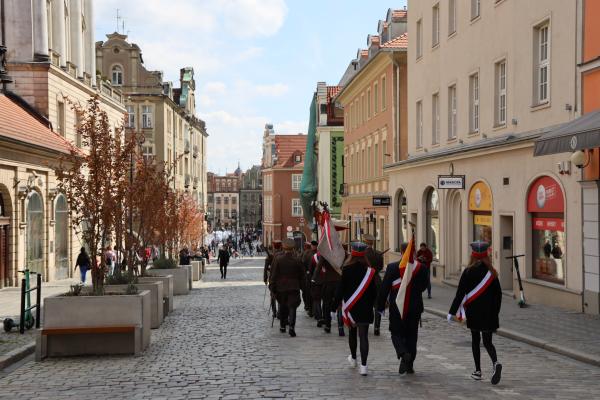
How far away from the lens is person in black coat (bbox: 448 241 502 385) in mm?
9523

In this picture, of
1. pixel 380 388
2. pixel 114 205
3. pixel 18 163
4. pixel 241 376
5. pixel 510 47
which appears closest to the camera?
pixel 380 388

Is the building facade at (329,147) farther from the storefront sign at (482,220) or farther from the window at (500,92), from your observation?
the window at (500,92)

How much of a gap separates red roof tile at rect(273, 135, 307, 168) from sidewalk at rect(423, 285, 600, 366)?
264 feet

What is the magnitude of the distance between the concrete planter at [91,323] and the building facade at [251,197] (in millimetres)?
161395

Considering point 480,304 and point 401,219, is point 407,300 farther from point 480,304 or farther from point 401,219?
point 401,219

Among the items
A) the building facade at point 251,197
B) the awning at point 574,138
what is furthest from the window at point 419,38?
the building facade at point 251,197

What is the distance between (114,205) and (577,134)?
7895 millimetres

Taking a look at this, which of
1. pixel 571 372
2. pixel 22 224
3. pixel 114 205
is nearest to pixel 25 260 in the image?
pixel 22 224

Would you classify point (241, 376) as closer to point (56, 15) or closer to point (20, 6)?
point (20, 6)

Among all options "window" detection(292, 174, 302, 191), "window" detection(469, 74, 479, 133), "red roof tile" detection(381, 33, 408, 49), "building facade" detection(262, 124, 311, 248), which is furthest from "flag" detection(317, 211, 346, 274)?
"window" detection(292, 174, 302, 191)

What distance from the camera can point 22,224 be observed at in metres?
28.9

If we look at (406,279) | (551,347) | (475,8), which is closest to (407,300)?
(406,279)

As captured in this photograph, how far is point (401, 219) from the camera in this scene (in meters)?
34.1

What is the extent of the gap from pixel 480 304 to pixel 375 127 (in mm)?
31380
